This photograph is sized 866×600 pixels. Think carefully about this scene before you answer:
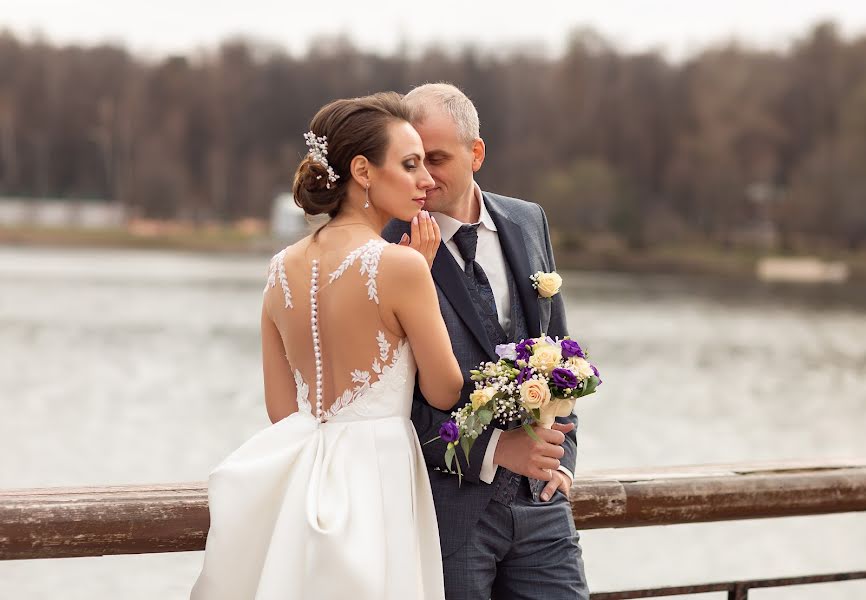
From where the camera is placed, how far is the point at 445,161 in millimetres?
2650

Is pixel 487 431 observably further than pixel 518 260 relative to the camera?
No

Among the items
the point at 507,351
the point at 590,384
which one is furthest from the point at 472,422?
the point at 590,384

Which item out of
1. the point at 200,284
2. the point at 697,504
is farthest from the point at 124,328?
the point at 697,504

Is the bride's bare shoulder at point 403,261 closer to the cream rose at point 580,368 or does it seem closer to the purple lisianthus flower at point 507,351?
the purple lisianthus flower at point 507,351

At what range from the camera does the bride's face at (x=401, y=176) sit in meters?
2.49

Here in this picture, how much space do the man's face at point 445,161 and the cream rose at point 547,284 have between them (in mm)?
267

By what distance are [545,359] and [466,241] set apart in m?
0.41

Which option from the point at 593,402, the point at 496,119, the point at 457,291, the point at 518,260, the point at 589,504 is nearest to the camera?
the point at 457,291

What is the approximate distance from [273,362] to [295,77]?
330 ft

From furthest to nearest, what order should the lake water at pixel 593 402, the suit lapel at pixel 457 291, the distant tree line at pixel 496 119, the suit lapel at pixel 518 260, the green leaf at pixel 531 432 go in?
the distant tree line at pixel 496 119, the lake water at pixel 593 402, the suit lapel at pixel 518 260, the suit lapel at pixel 457 291, the green leaf at pixel 531 432

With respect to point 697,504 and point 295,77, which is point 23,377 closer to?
point 697,504

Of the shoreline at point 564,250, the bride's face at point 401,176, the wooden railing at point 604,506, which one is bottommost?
the shoreline at point 564,250

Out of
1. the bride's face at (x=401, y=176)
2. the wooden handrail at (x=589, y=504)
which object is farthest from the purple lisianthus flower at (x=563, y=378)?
the wooden handrail at (x=589, y=504)

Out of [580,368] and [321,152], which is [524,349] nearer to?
[580,368]
